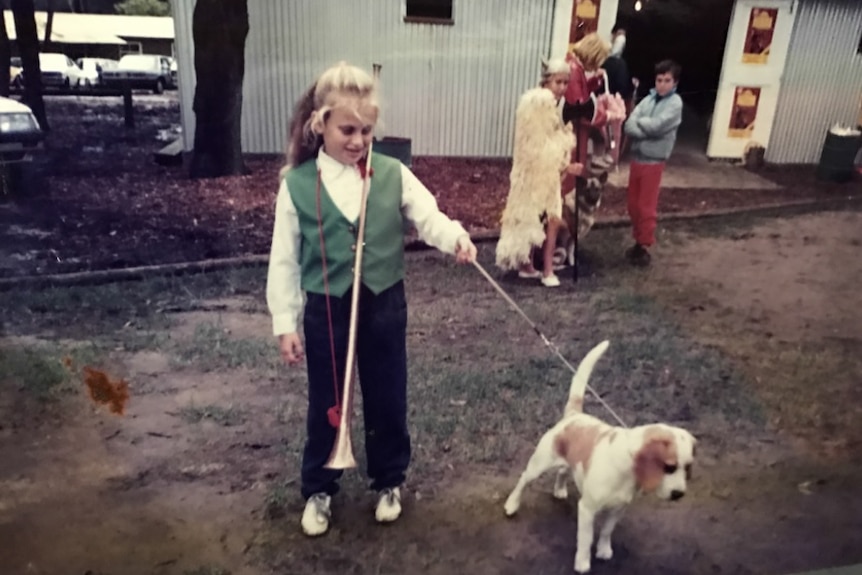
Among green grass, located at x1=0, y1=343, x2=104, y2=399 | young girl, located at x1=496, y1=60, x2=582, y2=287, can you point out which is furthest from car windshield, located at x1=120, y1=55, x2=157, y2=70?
young girl, located at x1=496, y1=60, x2=582, y2=287

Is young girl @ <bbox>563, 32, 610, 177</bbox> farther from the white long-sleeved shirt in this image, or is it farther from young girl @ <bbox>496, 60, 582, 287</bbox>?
the white long-sleeved shirt

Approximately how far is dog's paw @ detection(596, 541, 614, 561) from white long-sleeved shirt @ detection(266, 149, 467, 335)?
0.60m

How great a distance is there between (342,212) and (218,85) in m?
0.26

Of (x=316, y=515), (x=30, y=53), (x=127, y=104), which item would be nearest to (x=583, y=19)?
(x=127, y=104)

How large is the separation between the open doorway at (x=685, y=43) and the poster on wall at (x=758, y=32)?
40 mm

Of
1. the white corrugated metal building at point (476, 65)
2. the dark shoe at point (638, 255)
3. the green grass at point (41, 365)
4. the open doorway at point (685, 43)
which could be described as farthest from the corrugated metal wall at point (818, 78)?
the green grass at point (41, 365)

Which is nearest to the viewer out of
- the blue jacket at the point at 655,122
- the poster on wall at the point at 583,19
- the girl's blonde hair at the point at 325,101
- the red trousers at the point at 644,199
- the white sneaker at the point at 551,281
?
the girl's blonde hair at the point at 325,101

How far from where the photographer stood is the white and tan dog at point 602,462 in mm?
1132

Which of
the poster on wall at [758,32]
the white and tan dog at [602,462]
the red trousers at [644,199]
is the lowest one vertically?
the white and tan dog at [602,462]

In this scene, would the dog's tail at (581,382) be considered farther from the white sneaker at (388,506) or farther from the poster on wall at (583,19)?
the poster on wall at (583,19)

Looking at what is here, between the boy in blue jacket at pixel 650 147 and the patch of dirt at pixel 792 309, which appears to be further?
the patch of dirt at pixel 792 309

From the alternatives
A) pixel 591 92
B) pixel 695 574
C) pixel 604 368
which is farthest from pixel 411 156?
pixel 695 574

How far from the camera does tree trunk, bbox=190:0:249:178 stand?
3.51ft

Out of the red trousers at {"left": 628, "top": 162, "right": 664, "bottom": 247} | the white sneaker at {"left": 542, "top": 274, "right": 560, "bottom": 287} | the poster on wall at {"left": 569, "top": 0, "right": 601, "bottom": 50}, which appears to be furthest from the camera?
the white sneaker at {"left": 542, "top": 274, "right": 560, "bottom": 287}
